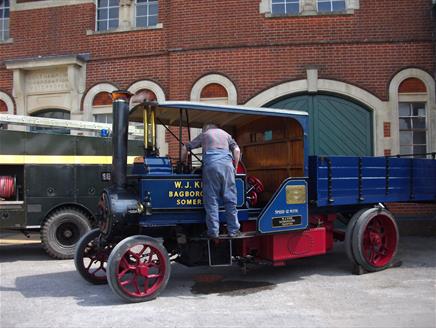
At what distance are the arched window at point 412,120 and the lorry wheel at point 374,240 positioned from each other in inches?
170

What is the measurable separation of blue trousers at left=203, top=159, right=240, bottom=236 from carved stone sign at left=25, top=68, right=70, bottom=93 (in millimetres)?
7833

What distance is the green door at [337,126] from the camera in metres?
11.2

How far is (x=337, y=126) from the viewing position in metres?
11.2

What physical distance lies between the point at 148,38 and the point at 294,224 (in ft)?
24.4

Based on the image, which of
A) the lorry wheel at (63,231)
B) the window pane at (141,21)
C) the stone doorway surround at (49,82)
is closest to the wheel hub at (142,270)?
the lorry wheel at (63,231)

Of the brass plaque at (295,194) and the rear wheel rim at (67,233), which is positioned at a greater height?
the brass plaque at (295,194)

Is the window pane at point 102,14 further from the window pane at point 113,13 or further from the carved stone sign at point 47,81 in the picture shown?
the carved stone sign at point 47,81

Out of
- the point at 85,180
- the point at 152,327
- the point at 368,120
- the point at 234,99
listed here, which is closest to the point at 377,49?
the point at 368,120

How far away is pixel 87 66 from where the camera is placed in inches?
481

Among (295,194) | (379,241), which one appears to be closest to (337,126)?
(379,241)

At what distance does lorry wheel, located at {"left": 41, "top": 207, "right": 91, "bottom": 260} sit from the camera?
326 inches

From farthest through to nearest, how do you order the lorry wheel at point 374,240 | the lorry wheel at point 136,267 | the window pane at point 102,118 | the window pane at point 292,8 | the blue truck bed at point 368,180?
the window pane at point 102,118 < the window pane at point 292,8 < the lorry wheel at point 374,240 < the blue truck bed at point 368,180 < the lorry wheel at point 136,267

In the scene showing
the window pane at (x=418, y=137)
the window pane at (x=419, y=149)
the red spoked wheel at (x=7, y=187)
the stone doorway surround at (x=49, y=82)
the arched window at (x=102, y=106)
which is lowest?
the red spoked wheel at (x=7, y=187)

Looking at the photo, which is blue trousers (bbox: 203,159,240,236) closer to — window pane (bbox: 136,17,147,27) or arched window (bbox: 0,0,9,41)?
window pane (bbox: 136,17,147,27)
